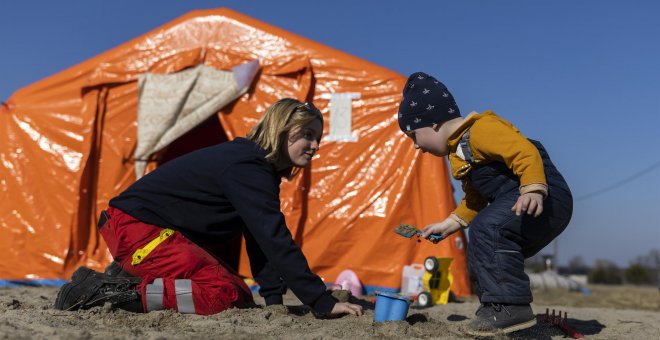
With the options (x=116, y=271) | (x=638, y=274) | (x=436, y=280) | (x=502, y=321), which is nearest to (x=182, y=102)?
(x=436, y=280)

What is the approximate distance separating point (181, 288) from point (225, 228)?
35cm

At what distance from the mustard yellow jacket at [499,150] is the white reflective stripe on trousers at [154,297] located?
1219 mm

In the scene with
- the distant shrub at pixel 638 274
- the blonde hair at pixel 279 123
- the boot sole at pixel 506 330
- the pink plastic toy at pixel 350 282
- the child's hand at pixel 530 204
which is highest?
the distant shrub at pixel 638 274

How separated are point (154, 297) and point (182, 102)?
285cm

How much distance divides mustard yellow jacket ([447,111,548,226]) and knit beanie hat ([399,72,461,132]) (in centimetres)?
9

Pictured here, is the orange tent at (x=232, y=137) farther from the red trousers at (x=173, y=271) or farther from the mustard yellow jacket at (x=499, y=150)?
the mustard yellow jacket at (x=499, y=150)

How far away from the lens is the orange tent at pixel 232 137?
4.78 meters

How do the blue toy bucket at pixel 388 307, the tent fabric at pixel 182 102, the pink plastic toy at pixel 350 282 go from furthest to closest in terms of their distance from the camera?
the tent fabric at pixel 182 102 → the pink plastic toy at pixel 350 282 → the blue toy bucket at pixel 388 307

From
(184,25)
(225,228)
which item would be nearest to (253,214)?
(225,228)

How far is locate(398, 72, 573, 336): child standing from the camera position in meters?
2.23

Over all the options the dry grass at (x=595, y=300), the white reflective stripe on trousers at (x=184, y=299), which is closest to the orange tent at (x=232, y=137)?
the dry grass at (x=595, y=300)

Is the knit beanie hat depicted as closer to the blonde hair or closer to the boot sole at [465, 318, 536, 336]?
the blonde hair

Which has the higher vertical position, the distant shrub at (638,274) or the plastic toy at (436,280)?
the distant shrub at (638,274)

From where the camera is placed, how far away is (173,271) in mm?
2590
